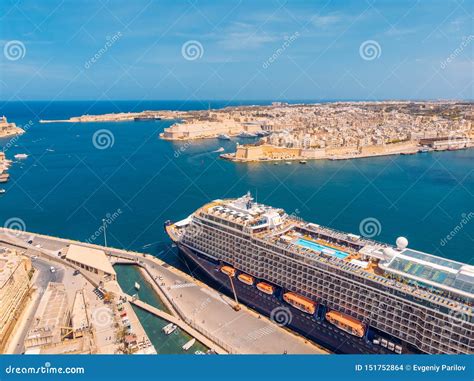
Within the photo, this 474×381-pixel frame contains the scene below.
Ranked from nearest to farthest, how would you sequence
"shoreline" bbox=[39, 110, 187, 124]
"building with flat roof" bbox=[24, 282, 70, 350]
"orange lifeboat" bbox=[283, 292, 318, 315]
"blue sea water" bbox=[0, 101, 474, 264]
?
"building with flat roof" bbox=[24, 282, 70, 350] → "orange lifeboat" bbox=[283, 292, 318, 315] → "blue sea water" bbox=[0, 101, 474, 264] → "shoreline" bbox=[39, 110, 187, 124]

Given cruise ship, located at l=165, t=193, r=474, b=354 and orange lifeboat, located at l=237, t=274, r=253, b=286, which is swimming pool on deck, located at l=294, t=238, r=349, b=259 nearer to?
cruise ship, located at l=165, t=193, r=474, b=354

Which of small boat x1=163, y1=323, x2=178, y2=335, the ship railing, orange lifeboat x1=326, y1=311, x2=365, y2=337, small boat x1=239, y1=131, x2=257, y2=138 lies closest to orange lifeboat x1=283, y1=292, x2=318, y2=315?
orange lifeboat x1=326, y1=311, x2=365, y2=337

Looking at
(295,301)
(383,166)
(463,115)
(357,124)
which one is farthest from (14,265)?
(463,115)

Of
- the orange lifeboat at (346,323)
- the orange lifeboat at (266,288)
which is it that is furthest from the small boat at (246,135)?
the orange lifeboat at (346,323)

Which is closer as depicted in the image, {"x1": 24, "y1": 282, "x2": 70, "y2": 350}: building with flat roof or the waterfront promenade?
{"x1": 24, "y1": 282, "x2": 70, "y2": 350}: building with flat roof

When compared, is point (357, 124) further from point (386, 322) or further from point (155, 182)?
point (386, 322)

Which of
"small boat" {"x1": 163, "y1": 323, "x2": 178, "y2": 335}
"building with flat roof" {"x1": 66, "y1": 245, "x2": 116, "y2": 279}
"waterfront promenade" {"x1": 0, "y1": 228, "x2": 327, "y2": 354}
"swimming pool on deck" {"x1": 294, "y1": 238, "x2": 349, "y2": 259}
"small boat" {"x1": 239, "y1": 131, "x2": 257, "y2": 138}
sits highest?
"small boat" {"x1": 239, "y1": 131, "x2": 257, "y2": 138}

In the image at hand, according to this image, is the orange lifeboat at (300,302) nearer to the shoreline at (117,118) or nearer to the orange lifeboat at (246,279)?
the orange lifeboat at (246,279)
